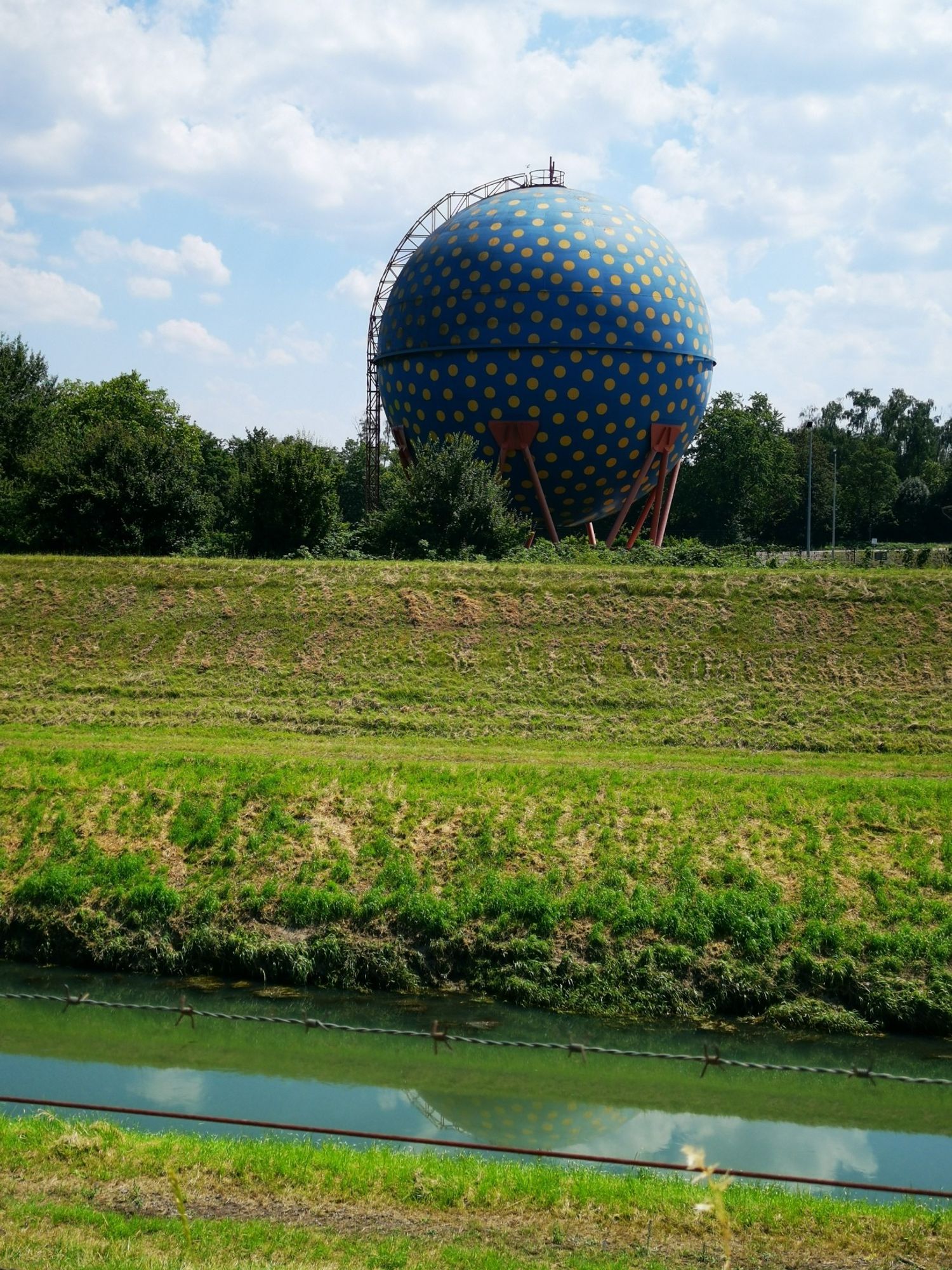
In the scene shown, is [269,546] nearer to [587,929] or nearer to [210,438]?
[587,929]

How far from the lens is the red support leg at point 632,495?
33.3 meters

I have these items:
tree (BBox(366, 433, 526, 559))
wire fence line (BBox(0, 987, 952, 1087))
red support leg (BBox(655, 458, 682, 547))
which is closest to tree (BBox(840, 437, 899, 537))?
red support leg (BBox(655, 458, 682, 547))

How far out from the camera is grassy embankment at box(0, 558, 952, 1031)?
44.8ft

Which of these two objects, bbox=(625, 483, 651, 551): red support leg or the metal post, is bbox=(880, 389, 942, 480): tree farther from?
bbox=(625, 483, 651, 551): red support leg

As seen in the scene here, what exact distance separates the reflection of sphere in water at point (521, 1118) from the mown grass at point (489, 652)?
8824mm

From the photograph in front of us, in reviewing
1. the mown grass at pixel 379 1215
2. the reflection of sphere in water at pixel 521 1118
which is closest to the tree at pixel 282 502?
the reflection of sphere in water at pixel 521 1118

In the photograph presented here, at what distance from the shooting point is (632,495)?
3434 cm

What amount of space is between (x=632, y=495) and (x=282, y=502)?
10041 millimetres

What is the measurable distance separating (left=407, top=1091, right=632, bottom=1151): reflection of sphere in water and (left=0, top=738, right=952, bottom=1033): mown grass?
222 cm

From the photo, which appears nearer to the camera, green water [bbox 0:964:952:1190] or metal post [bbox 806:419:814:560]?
green water [bbox 0:964:952:1190]

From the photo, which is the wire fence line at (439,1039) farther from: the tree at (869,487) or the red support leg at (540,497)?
the tree at (869,487)

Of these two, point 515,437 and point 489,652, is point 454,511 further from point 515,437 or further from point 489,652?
point 489,652

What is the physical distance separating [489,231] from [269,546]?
10.2 meters

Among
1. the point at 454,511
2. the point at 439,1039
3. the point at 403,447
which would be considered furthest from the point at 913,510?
the point at 439,1039
